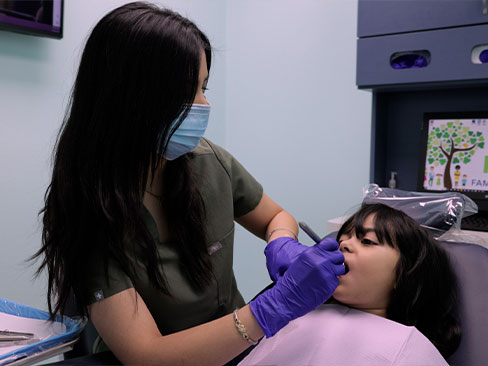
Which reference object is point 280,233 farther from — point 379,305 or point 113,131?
point 113,131

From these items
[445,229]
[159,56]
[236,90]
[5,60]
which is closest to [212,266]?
[159,56]

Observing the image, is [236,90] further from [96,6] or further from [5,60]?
[5,60]

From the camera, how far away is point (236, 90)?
8.84ft

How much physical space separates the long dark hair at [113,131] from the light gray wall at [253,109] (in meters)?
0.96

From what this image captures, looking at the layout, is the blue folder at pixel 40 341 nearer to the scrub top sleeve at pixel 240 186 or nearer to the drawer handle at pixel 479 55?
the scrub top sleeve at pixel 240 186

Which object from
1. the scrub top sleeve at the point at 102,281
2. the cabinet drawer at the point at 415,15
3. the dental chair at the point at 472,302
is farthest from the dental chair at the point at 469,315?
the cabinet drawer at the point at 415,15

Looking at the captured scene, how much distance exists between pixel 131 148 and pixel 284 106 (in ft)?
5.26

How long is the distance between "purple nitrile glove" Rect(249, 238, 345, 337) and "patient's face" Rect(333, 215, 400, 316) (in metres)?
0.20

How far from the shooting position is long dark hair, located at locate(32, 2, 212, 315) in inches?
38.3

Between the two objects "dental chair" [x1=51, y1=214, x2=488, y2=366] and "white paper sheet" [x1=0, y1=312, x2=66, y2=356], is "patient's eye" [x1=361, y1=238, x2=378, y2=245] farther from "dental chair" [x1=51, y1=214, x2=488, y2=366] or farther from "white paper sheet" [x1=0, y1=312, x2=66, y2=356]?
"white paper sheet" [x1=0, y1=312, x2=66, y2=356]

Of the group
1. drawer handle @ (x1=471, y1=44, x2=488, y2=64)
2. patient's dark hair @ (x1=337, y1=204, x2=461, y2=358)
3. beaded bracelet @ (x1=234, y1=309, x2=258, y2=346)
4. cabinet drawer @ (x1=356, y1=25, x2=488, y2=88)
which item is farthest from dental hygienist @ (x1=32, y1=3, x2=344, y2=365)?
drawer handle @ (x1=471, y1=44, x2=488, y2=64)

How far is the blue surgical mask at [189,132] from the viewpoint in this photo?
1.06 meters

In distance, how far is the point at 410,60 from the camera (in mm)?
1825

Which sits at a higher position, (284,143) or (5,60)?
(5,60)
